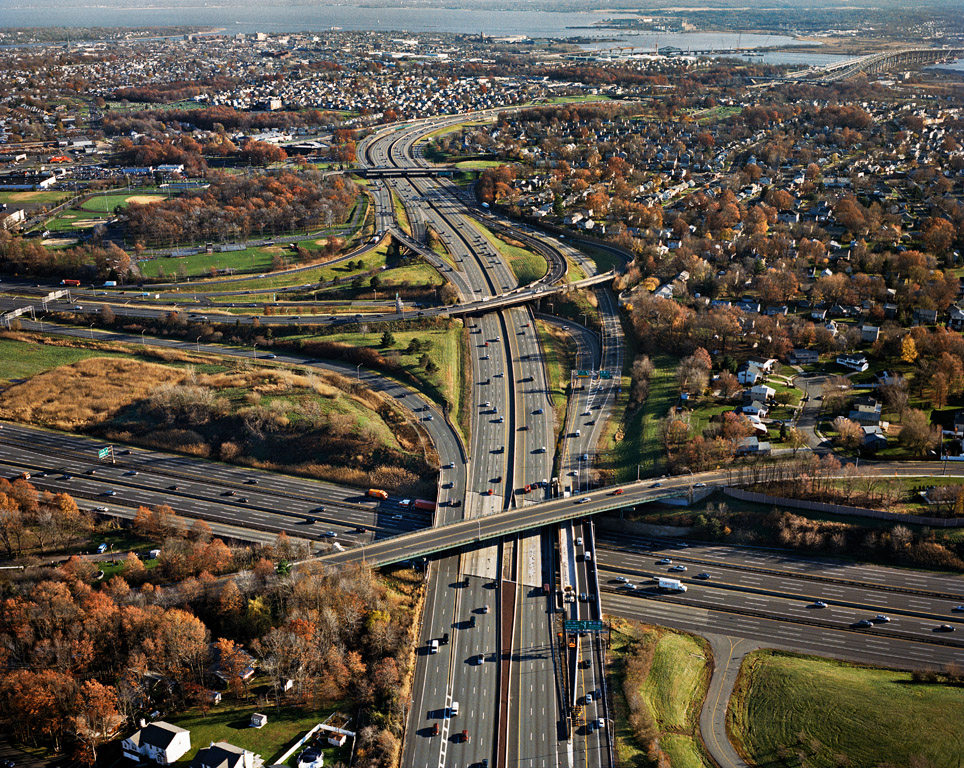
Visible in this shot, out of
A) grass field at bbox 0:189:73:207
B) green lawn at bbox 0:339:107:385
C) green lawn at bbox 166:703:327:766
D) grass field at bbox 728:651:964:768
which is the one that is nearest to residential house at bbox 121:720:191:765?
green lawn at bbox 166:703:327:766

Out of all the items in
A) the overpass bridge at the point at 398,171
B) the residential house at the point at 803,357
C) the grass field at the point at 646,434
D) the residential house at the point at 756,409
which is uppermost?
the overpass bridge at the point at 398,171

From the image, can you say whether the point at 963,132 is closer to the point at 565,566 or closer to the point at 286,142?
the point at 286,142

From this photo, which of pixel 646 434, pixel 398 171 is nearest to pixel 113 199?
pixel 398 171

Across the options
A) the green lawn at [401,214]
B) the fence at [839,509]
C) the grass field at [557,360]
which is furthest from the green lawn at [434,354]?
the green lawn at [401,214]

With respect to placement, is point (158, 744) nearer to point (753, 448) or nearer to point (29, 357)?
point (753, 448)

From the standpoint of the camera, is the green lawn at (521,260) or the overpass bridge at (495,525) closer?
the overpass bridge at (495,525)

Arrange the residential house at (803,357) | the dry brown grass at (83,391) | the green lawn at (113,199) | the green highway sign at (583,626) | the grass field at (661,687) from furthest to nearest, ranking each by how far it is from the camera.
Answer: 1. the green lawn at (113,199)
2. the residential house at (803,357)
3. the dry brown grass at (83,391)
4. the green highway sign at (583,626)
5. the grass field at (661,687)

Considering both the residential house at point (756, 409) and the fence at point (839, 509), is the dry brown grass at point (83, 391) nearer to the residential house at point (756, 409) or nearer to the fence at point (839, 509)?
the residential house at point (756, 409)

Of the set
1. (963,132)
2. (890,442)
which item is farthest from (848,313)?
(963,132)
